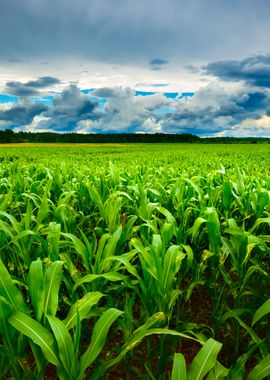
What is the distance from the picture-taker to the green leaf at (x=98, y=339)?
1.55 metres

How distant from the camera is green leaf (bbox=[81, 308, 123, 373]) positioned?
5.08 feet

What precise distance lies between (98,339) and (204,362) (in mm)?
423

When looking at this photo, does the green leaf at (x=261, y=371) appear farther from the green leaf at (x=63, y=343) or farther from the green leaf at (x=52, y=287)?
the green leaf at (x=52, y=287)

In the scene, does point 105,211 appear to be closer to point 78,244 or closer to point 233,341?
point 78,244

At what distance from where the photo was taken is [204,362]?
1.48m

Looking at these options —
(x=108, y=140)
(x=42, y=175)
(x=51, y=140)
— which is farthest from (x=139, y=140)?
(x=42, y=175)

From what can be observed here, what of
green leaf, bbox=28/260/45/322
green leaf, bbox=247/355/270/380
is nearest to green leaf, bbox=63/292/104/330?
green leaf, bbox=28/260/45/322

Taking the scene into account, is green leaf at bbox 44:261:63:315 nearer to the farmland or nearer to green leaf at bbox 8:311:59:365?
the farmland

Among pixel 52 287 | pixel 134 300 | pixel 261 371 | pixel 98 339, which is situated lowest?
pixel 134 300

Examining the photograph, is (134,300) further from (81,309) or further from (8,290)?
(8,290)

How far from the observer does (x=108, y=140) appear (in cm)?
9769

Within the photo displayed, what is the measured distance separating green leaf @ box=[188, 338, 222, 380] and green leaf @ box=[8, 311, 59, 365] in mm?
515

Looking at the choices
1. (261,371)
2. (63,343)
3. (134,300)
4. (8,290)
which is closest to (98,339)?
(63,343)

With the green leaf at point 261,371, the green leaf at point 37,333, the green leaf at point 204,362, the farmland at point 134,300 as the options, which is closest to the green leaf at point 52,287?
the farmland at point 134,300
